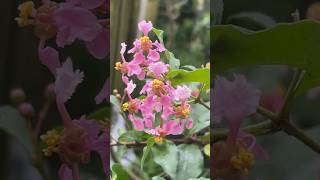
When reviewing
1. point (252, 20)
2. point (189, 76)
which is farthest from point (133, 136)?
point (252, 20)

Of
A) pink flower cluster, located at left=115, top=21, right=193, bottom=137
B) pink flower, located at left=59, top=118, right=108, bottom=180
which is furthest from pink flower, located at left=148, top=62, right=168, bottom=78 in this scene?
pink flower, located at left=59, top=118, right=108, bottom=180

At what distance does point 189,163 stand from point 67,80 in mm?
213

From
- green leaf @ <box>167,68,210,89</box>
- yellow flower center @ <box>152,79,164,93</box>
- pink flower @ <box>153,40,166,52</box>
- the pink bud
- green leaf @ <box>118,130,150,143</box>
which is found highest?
pink flower @ <box>153,40,166,52</box>

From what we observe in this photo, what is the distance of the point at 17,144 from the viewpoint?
622 millimetres

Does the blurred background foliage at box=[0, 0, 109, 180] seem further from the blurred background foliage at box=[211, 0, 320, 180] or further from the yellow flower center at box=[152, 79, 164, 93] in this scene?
the blurred background foliage at box=[211, 0, 320, 180]

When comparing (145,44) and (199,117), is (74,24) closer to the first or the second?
(145,44)

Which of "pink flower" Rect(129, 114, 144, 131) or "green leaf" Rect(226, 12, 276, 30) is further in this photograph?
"pink flower" Rect(129, 114, 144, 131)

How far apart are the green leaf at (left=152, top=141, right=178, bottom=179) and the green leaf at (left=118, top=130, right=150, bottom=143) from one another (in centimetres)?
3

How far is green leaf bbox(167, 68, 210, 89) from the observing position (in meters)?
0.61

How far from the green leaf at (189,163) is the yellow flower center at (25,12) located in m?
0.27

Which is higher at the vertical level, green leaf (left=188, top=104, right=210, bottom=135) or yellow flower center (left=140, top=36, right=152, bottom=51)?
yellow flower center (left=140, top=36, right=152, bottom=51)

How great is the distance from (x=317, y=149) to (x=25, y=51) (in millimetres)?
386

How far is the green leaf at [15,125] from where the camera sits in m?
0.61

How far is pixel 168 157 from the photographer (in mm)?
673
